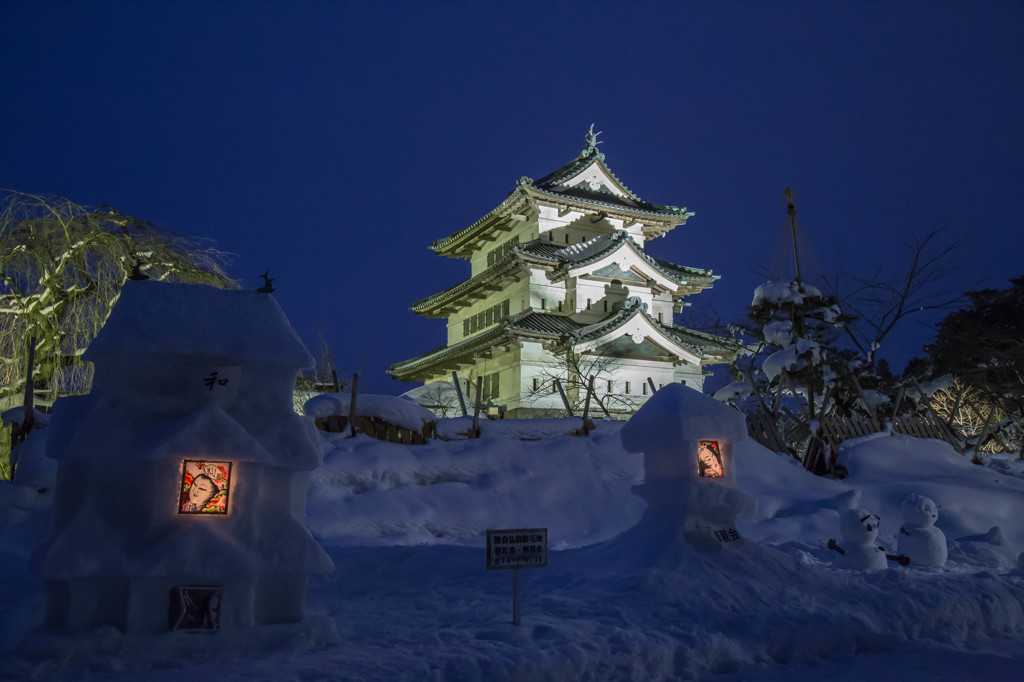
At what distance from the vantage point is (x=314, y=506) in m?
11.9

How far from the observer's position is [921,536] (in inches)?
383

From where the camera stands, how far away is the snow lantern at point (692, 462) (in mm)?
8836

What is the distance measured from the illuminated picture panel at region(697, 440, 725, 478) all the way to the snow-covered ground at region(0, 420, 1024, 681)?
0.93m

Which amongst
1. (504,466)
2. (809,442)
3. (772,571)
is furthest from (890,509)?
(504,466)

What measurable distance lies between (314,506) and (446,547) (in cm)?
275

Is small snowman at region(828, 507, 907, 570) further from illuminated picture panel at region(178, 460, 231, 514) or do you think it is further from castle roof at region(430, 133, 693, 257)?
castle roof at region(430, 133, 693, 257)

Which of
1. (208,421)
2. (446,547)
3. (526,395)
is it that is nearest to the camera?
(208,421)

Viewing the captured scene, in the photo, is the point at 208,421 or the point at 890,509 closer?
the point at 208,421

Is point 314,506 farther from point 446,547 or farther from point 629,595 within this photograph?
point 629,595

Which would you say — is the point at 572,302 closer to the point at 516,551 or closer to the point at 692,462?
the point at 692,462

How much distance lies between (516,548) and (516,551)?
0.03 m

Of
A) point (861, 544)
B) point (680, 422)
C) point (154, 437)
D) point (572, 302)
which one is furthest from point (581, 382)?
point (154, 437)

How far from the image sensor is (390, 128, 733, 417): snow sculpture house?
27.3 meters

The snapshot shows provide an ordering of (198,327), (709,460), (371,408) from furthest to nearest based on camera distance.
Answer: (371,408) → (709,460) → (198,327)
